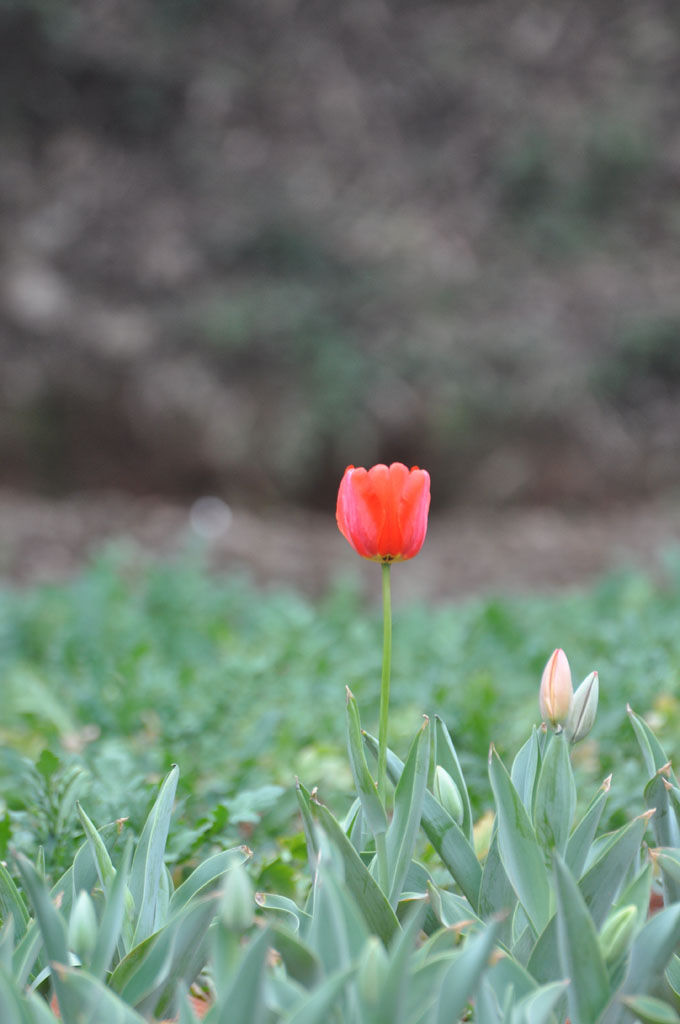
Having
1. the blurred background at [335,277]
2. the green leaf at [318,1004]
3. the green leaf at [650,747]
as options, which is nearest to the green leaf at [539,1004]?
the green leaf at [318,1004]

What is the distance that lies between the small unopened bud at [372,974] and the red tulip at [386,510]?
18.7 inches

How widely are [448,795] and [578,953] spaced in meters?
0.32

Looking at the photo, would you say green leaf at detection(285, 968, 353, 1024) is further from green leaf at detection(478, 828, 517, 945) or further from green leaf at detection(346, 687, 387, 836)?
green leaf at detection(478, 828, 517, 945)

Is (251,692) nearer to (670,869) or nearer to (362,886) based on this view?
(362,886)

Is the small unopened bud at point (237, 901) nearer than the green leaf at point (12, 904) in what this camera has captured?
Yes

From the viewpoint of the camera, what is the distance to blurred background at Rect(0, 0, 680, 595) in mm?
6461

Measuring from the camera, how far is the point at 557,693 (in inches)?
47.0

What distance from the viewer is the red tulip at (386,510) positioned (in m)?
1.17

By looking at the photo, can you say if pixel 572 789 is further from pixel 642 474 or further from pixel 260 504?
pixel 642 474

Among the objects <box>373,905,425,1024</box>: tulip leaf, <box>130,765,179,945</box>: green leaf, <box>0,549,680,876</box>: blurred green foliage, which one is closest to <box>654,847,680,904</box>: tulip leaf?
<box>373,905,425,1024</box>: tulip leaf

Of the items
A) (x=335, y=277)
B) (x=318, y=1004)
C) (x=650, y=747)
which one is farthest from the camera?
(x=335, y=277)

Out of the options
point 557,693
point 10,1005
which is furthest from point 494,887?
point 10,1005

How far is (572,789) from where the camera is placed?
1.18m

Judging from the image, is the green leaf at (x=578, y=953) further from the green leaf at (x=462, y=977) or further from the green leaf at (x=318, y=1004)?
the green leaf at (x=318, y=1004)
